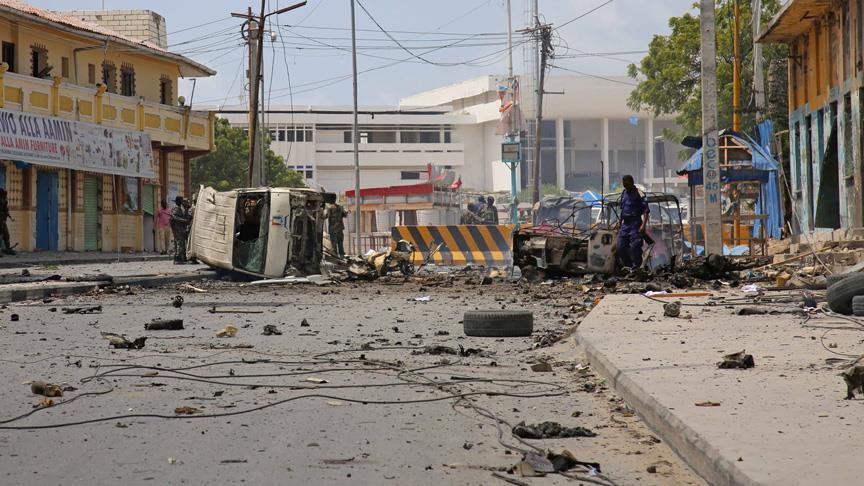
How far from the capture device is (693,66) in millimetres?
54312

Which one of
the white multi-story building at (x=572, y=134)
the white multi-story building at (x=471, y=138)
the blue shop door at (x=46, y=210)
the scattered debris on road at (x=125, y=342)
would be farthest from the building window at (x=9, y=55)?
the white multi-story building at (x=572, y=134)

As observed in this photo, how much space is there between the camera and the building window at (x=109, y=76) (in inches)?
1967

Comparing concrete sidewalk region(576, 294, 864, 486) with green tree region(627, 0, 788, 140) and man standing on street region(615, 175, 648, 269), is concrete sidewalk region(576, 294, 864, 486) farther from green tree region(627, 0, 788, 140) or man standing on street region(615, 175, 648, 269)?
green tree region(627, 0, 788, 140)

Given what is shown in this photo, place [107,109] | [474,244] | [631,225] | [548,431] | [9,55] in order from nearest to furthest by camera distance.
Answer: [548,431] → [631,225] → [474,244] → [9,55] → [107,109]

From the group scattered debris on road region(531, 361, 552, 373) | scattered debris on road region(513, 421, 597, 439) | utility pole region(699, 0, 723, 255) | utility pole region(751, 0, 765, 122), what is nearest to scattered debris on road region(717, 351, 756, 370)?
scattered debris on road region(531, 361, 552, 373)

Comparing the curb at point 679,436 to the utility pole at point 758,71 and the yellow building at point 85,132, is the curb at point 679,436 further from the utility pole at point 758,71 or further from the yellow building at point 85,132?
the yellow building at point 85,132

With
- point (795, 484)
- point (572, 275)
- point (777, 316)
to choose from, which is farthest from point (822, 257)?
point (795, 484)

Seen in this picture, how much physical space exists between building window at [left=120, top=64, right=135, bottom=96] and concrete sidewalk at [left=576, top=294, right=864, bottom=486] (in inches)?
1635

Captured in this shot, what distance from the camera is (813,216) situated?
28.5 metres

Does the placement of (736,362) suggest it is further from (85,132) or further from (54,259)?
(85,132)

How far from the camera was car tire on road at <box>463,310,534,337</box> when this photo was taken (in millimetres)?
13320

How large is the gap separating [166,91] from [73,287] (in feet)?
114

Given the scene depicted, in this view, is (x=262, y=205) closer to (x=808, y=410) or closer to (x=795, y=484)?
(x=808, y=410)

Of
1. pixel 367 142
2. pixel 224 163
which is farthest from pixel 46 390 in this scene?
pixel 367 142
